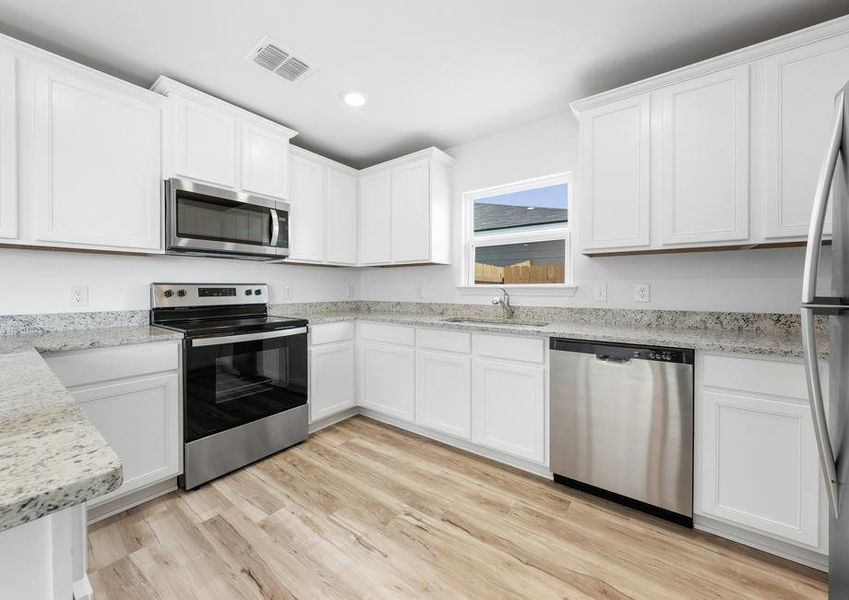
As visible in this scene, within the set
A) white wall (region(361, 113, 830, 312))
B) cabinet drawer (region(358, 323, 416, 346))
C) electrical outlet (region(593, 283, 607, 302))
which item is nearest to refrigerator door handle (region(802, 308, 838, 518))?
white wall (region(361, 113, 830, 312))

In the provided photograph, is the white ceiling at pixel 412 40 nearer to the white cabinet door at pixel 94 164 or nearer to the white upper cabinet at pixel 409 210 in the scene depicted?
the white cabinet door at pixel 94 164

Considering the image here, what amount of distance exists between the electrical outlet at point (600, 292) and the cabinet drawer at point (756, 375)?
0.88m

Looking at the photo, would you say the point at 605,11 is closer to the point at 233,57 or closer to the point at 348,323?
the point at 233,57

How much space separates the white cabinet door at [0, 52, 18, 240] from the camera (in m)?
1.77

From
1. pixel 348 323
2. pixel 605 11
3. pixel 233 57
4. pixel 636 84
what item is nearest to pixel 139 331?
pixel 348 323

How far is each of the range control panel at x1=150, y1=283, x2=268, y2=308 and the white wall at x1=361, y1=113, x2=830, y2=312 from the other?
1265 millimetres

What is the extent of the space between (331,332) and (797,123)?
121 inches

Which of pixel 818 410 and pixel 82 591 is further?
pixel 818 410

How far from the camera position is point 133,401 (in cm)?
195

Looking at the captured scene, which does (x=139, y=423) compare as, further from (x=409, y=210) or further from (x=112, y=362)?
(x=409, y=210)

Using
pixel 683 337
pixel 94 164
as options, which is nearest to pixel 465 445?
pixel 683 337

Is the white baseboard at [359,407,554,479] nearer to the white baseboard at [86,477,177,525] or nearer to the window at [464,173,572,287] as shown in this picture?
the window at [464,173,572,287]

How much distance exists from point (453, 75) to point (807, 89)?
177 cm

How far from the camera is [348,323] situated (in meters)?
3.24
